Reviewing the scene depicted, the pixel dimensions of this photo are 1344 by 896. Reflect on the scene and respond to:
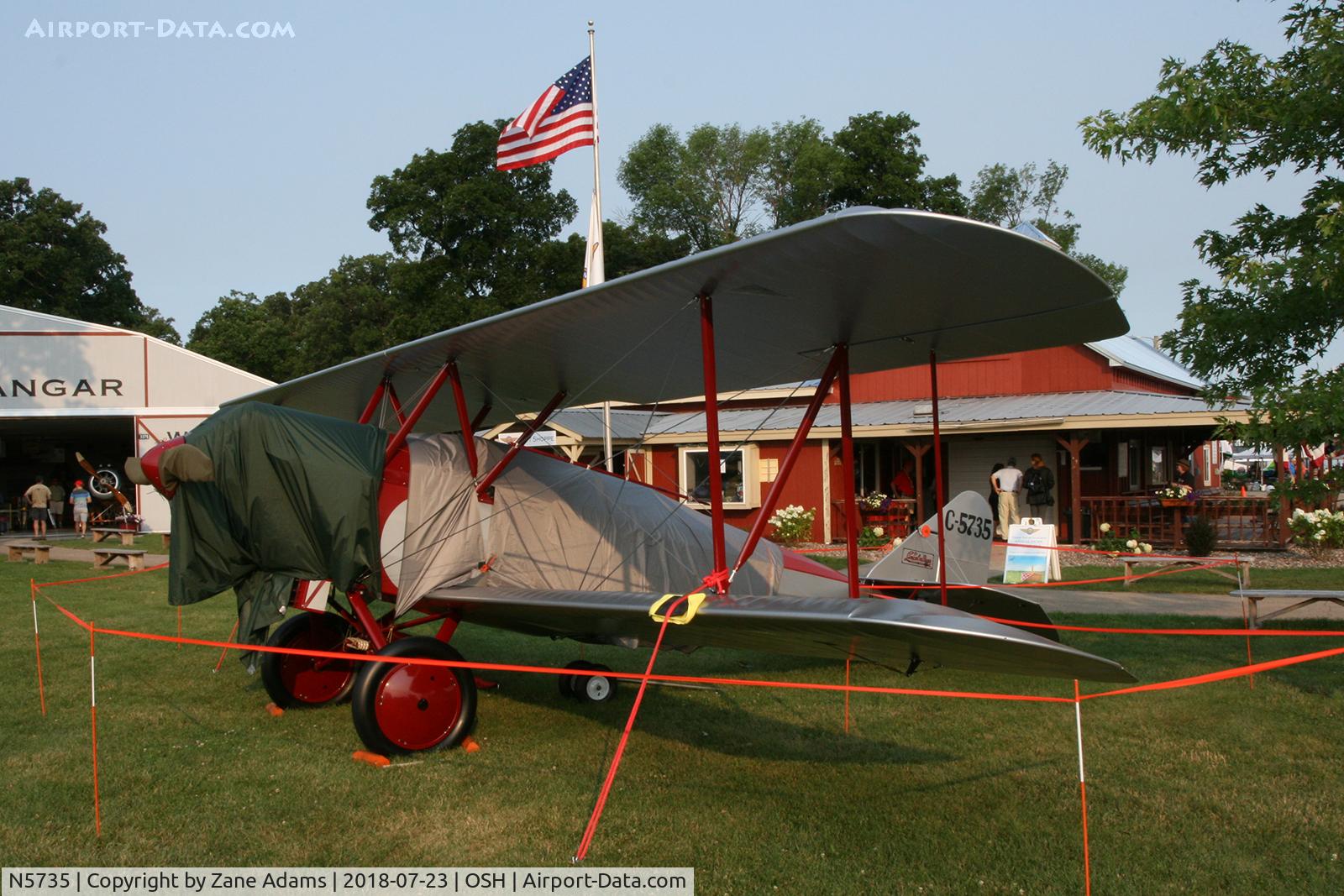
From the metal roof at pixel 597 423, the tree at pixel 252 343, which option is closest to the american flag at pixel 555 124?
the metal roof at pixel 597 423

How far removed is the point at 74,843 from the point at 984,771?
15.5ft

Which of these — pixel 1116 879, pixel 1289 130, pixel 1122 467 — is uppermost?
pixel 1289 130

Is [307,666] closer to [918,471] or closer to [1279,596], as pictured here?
[1279,596]

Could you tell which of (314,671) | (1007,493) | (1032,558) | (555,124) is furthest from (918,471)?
(314,671)

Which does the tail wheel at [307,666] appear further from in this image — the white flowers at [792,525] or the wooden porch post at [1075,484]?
the wooden porch post at [1075,484]

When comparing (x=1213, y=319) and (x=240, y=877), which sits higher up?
(x=1213, y=319)

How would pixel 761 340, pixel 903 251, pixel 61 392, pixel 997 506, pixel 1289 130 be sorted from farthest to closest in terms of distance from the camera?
pixel 61 392, pixel 997 506, pixel 1289 130, pixel 761 340, pixel 903 251

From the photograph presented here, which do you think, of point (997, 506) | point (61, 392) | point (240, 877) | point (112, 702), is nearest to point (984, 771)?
point (240, 877)

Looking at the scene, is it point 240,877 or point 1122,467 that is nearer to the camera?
point 240,877

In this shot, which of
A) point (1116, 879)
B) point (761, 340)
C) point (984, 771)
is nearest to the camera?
point (1116, 879)

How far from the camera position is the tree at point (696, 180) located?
5341 cm

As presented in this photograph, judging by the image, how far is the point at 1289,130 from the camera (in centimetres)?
719

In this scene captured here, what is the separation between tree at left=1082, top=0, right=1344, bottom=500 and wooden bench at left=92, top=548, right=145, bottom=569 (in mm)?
15558

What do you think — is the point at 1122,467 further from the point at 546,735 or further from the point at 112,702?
the point at 112,702
